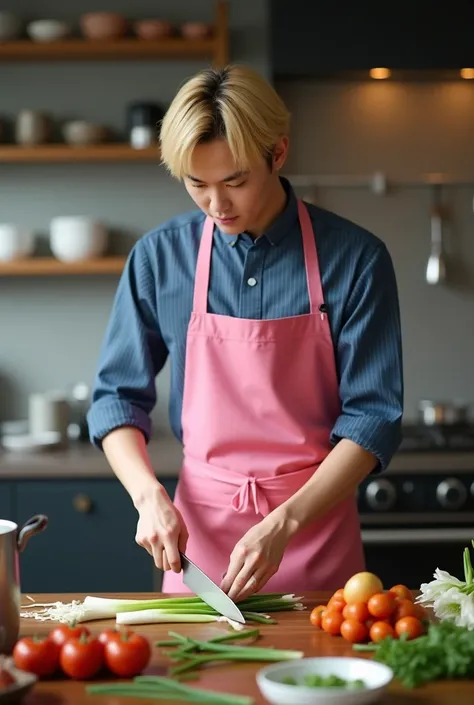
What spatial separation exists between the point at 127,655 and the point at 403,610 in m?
0.43

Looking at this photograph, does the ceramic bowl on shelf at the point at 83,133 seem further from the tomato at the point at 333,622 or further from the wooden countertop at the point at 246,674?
the tomato at the point at 333,622

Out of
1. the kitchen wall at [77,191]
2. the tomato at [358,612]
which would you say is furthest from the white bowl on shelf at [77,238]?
the tomato at [358,612]

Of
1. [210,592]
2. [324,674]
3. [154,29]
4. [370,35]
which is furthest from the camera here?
[154,29]

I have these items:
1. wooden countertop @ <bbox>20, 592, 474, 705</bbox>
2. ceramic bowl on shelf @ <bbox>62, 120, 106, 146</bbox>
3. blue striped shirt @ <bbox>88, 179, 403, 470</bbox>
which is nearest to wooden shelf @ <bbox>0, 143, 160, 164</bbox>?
ceramic bowl on shelf @ <bbox>62, 120, 106, 146</bbox>

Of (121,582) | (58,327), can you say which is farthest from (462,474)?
(58,327)

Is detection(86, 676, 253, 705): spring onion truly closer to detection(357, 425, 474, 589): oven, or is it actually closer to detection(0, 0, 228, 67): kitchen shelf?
detection(357, 425, 474, 589): oven

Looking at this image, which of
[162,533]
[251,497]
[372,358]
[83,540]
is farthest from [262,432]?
[83,540]

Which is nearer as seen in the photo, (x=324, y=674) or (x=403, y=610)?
(x=324, y=674)

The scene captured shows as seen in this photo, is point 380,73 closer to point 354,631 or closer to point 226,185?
point 226,185

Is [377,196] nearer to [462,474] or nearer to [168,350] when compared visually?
[462,474]

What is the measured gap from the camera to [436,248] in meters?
3.89

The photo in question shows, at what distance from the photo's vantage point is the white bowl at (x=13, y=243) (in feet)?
12.3

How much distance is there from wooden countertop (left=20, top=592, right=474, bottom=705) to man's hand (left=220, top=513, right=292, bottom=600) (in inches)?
2.8

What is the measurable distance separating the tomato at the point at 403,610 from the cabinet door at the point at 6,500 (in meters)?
1.85
